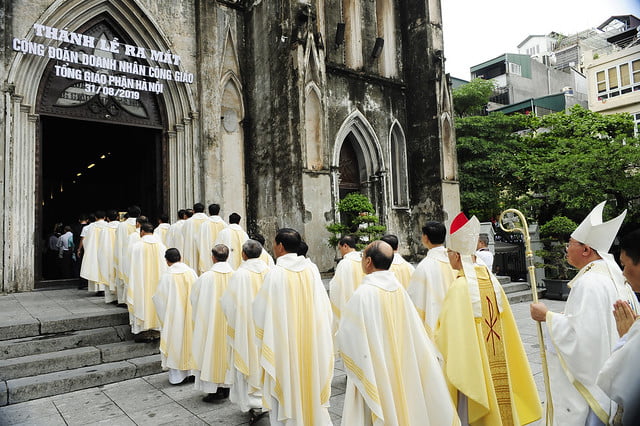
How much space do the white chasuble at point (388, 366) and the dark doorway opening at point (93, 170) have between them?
8.76m

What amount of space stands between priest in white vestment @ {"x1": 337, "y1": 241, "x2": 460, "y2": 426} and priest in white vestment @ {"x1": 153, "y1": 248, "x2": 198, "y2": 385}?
3010mm

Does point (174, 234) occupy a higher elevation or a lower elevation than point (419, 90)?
→ lower

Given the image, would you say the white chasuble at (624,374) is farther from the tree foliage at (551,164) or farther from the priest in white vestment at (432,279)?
the tree foliage at (551,164)

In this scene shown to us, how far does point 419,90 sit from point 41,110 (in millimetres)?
11150

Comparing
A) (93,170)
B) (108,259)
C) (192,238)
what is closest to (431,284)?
(192,238)

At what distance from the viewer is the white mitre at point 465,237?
10.7 ft

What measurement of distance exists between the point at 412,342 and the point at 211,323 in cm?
278

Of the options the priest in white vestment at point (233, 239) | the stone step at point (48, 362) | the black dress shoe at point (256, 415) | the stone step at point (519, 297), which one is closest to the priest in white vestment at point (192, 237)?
the priest in white vestment at point (233, 239)

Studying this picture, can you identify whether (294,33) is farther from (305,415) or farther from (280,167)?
(305,415)

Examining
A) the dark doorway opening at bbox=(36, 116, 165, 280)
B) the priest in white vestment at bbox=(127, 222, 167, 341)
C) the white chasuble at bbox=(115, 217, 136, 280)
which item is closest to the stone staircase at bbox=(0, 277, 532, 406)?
the priest in white vestment at bbox=(127, 222, 167, 341)

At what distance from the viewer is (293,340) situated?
3.85 m

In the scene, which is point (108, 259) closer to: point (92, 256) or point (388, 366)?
point (92, 256)

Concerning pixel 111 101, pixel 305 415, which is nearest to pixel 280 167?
pixel 111 101

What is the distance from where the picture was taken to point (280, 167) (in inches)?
443
